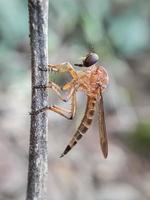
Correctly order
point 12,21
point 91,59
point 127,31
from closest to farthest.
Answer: point 91,59 → point 12,21 → point 127,31

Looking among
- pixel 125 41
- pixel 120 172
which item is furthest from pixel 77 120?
pixel 125 41

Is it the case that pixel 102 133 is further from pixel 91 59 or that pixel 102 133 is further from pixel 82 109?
pixel 82 109

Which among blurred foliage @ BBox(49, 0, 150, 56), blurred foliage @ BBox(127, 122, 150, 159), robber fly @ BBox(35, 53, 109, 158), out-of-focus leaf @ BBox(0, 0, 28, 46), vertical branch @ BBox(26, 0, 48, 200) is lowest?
vertical branch @ BBox(26, 0, 48, 200)

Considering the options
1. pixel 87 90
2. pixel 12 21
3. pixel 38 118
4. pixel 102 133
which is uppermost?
pixel 12 21

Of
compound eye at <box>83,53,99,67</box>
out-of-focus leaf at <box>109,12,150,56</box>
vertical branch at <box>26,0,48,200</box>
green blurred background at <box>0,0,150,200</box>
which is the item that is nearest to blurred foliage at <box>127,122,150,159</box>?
green blurred background at <box>0,0,150,200</box>

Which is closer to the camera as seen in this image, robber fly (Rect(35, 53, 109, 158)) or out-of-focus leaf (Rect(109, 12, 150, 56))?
robber fly (Rect(35, 53, 109, 158))

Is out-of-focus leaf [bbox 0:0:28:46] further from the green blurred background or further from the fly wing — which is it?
the fly wing

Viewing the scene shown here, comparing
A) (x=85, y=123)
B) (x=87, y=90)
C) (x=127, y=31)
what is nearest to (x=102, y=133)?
(x=85, y=123)
